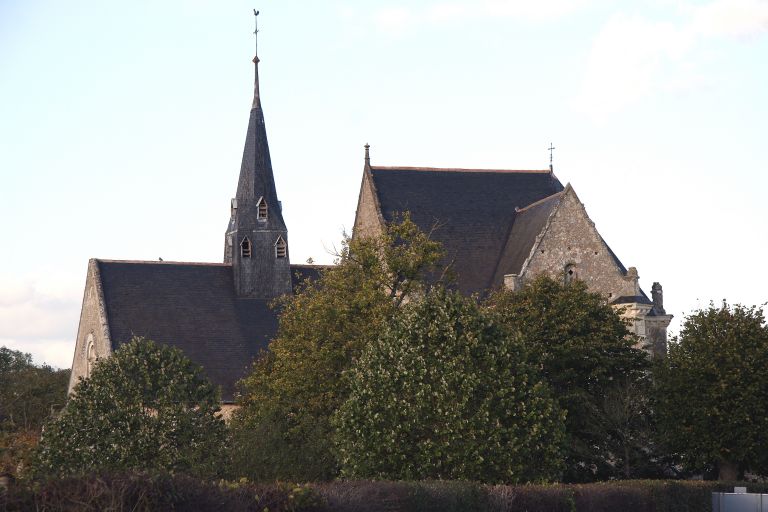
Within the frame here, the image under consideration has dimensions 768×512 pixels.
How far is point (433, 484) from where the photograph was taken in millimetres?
19469

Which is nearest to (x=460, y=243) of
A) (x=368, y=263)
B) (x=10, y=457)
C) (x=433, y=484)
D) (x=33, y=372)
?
(x=368, y=263)

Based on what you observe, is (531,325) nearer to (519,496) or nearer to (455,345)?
Answer: (455,345)

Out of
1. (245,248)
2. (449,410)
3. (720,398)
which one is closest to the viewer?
(449,410)

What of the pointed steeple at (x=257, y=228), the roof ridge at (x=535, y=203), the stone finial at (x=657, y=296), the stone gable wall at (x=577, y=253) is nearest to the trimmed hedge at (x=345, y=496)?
the stone gable wall at (x=577, y=253)

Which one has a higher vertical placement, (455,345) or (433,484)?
(455,345)

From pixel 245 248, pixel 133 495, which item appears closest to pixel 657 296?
pixel 245 248

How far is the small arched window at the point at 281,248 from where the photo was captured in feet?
189

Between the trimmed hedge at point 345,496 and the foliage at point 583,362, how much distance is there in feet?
23.2

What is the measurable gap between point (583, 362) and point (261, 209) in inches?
1011

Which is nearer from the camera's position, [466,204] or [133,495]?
[133,495]

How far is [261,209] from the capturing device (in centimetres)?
5797

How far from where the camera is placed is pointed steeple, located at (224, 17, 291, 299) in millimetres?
56219

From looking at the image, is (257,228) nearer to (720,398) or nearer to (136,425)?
(720,398)

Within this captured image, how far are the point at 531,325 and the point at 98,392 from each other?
46.4 feet
